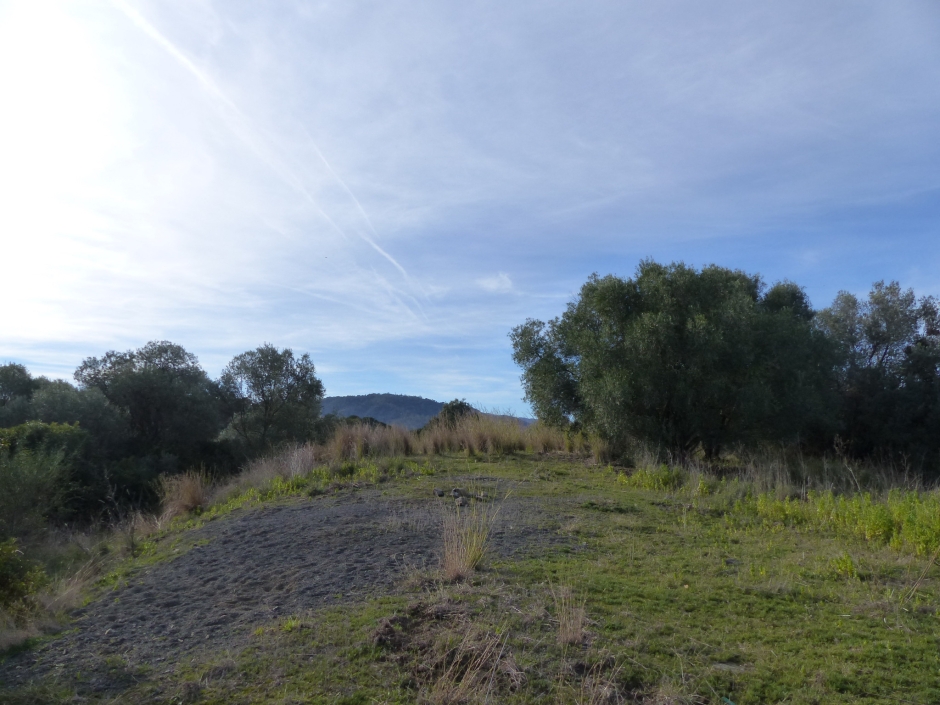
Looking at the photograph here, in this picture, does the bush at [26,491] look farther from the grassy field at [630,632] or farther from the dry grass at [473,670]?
the dry grass at [473,670]

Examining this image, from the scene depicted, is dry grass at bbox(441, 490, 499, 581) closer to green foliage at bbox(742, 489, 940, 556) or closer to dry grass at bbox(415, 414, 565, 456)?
green foliage at bbox(742, 489, 940, 556)

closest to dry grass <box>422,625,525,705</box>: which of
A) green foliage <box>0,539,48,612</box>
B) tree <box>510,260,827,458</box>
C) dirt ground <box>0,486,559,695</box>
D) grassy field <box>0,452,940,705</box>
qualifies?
grassy field <box>0,452,940,705</box>

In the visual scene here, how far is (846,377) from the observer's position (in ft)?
68.7

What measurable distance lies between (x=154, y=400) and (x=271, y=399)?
415 centimetres

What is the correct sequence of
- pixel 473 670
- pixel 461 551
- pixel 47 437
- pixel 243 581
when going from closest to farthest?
pixel 473 670
pixel 461 551
pixel 243 581
pixel 47 437

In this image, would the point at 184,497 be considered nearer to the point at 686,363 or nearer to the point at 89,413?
the point at 686,363

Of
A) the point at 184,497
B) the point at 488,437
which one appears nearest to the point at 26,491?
the point at 184,497

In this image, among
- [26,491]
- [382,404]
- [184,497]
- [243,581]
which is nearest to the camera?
[243,581]

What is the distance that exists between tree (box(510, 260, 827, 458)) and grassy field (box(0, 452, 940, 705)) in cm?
613

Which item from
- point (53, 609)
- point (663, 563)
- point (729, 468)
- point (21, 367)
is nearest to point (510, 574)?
point (663, 563)

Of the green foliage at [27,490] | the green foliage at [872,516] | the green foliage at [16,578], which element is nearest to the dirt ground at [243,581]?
the green foliage at [16,578]

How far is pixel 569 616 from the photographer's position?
4410 millimetres

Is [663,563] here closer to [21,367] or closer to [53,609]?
[53,609]

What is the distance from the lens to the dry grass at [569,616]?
4.11m
